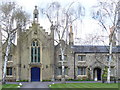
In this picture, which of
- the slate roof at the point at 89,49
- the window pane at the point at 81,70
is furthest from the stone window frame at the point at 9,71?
the window pane at the point at 81,70

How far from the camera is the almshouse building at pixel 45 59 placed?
165 feet

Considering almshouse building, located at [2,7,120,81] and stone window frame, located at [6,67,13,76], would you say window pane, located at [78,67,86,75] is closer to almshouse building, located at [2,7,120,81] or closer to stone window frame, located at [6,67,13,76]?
almshouse building, located at [2,7,120,81]

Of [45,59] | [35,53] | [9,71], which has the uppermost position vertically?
[35,53]

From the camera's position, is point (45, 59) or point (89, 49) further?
point (89, 49)

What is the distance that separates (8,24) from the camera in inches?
1569

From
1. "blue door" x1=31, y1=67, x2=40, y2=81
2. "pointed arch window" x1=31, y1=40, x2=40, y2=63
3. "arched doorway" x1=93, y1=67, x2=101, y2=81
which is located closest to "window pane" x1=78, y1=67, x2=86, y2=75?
"arched doorway" x1=93, y1=67, x2=101, y2=81

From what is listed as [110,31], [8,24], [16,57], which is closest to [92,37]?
[110,31]

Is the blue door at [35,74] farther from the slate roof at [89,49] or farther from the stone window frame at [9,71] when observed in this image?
the slate roof at [89,49]

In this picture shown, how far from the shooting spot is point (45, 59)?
50781 millimetres

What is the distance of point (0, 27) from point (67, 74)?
17.2 m

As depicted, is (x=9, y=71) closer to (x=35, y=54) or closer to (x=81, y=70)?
(x=35, y=54)

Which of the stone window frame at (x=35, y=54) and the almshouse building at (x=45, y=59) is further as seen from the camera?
the stone window frame at (x=35, y=54)

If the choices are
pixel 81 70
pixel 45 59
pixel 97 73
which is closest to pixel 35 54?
pixel 45 59

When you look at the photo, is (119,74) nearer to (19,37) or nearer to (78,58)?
A: (78,58)
